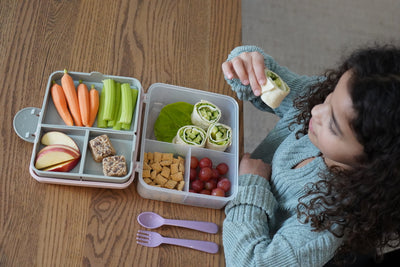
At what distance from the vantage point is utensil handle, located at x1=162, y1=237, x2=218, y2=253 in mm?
1048

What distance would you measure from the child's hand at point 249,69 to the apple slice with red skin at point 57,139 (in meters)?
0.50

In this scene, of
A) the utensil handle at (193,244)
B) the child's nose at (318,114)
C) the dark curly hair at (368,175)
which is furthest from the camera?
the utensil handle at (193,244)

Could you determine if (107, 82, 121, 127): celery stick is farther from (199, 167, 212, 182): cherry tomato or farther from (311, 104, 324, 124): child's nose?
(311, 104, 324, 124): child's nose

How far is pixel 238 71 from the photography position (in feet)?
3.82

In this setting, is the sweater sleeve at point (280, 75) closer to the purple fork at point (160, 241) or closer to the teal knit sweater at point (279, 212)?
the teal knit sweater at point (279, 212)

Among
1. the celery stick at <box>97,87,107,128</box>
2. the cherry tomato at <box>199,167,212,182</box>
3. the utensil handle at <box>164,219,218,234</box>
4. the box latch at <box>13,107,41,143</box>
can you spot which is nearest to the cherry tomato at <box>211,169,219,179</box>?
the cherry tomato at <box>199,167,212,182</box>

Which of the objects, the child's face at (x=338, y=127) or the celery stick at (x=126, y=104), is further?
the celery stick at (x=126, y=104)

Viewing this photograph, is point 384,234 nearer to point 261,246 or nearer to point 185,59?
point 261,246

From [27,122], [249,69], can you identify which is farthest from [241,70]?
[27,122]

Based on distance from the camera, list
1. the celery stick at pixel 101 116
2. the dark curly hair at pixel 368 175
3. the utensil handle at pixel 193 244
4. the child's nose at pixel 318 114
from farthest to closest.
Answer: the celery stick at pixel 101 116
the utensil handle at pixel 193 244
the child's nose at pixel 318 114
the dark curly hair at pixel 368 175

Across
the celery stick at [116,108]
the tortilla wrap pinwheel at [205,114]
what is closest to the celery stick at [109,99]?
the celery stick at [116,108]

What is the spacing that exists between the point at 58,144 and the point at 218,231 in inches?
20.4

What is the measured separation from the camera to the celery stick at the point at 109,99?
1.14 m

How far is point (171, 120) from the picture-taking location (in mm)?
1242
